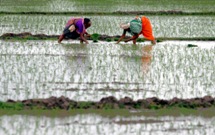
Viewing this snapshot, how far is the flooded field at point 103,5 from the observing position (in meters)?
17.9

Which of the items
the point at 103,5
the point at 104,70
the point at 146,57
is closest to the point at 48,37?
the point at 146,57

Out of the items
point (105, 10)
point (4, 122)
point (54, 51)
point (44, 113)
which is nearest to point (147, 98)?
point (44, 113)

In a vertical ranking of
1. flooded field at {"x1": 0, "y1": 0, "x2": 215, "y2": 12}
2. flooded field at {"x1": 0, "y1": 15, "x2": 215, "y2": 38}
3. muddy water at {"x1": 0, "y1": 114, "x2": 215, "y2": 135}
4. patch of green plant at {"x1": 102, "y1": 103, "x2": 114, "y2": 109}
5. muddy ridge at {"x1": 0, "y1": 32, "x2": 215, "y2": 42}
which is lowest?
muddy water at {"x1": 0, "y1": 114, "x2": 215, "y2": 135}

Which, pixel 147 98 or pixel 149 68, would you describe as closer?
pixel 147 98

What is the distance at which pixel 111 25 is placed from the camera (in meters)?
14.8

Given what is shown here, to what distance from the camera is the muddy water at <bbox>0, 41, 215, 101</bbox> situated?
292 inches

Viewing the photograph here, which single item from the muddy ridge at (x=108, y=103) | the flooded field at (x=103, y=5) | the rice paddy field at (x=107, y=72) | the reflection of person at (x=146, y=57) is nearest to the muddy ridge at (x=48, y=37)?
the rice paddy field at (x=107, y=72)

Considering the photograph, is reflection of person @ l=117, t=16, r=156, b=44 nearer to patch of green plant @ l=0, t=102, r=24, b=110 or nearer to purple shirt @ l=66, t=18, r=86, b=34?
purple shirt @ l=66, t=18, r=86, b=34

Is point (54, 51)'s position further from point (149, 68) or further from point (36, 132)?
point (36, 132)

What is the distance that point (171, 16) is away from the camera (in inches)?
655

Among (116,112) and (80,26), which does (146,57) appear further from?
(116,112)

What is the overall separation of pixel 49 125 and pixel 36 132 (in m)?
0.29

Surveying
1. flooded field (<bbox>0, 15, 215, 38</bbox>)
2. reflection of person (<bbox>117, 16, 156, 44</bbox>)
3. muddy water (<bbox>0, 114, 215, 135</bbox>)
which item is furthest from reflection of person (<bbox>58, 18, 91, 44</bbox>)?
muddy water (<bbox>0, 114, 215, 135</bbox>)

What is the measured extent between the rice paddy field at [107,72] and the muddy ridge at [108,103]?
0.22 m
